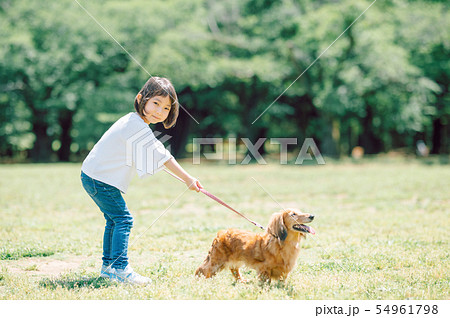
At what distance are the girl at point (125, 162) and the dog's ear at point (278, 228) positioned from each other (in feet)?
2.84

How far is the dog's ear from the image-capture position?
4566 millimetres

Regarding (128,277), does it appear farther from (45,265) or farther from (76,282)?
(45,265)

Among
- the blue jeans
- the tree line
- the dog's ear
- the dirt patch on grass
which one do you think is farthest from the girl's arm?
the tree line

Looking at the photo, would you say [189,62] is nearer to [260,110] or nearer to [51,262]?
[260,110]

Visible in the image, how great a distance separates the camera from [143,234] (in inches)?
298

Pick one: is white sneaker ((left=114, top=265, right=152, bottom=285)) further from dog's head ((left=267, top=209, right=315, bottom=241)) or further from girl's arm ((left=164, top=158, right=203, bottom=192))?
dog's head ((left=267, top=209, right=315, bottom=241))

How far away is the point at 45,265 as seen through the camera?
225 inches

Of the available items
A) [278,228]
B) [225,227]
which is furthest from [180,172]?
[225,227]

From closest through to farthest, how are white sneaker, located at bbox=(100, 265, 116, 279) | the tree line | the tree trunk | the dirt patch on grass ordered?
white sneaker, located at bbox=(100, 265, 116, 279) < the dirt patch on grass < the tree line < the tree trunk

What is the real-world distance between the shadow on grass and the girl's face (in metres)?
1.83

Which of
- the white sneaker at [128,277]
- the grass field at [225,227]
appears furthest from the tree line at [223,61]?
the white sneaker at [128,277]

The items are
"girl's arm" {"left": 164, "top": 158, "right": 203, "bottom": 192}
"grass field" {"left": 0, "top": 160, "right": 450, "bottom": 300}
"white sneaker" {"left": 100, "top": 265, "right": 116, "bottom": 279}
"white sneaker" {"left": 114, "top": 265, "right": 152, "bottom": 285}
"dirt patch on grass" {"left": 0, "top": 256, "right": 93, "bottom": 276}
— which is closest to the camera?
"grass field" {"left": 0, "top": 160, "right": 450, "bottom": 300}

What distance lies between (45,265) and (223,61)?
70.0 ft
